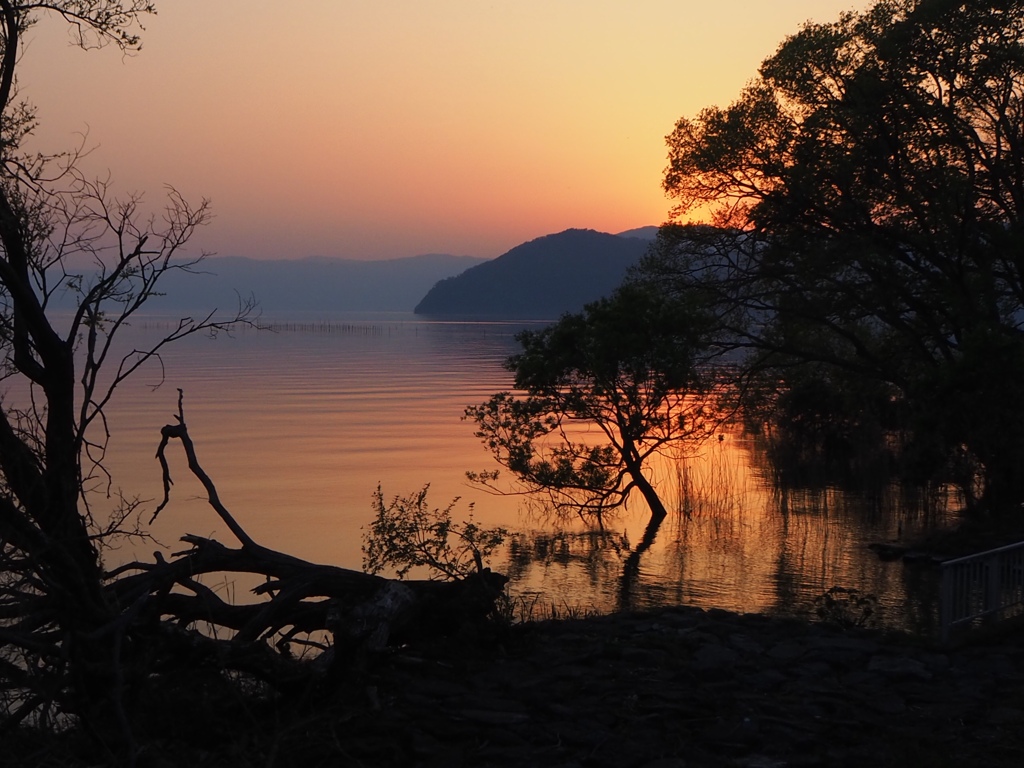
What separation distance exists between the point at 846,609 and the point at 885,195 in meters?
11.5

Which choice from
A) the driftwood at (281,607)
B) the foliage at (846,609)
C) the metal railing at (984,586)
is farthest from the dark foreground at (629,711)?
the foliage at (846,609)

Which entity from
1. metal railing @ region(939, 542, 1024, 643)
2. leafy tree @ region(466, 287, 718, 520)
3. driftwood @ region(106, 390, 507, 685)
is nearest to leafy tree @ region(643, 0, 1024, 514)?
leafy tree @ region(466, 287, 718, 520)

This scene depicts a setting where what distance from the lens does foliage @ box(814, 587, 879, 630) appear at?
13.1m

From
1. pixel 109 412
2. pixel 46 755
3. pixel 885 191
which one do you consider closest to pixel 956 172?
Result: pixel 885 191

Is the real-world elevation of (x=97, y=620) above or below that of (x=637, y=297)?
below

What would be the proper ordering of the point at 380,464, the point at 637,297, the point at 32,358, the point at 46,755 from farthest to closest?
the point at 380,464 < the point at 637,297 < the point at 32,358 < the point at 46,755

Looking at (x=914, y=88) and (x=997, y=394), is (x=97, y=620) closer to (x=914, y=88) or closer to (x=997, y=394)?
(x=997, y=394)

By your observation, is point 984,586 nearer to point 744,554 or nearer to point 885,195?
point 744,554

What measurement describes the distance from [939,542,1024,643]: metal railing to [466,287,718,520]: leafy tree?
12280mm

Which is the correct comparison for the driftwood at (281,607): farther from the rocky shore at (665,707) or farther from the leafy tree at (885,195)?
the leafy tree at (885,195)

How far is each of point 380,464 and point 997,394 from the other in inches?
778

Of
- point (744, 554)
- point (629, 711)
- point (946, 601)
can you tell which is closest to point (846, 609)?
point (946, 601)

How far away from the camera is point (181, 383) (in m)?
63.8

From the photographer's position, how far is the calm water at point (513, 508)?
19078mm
